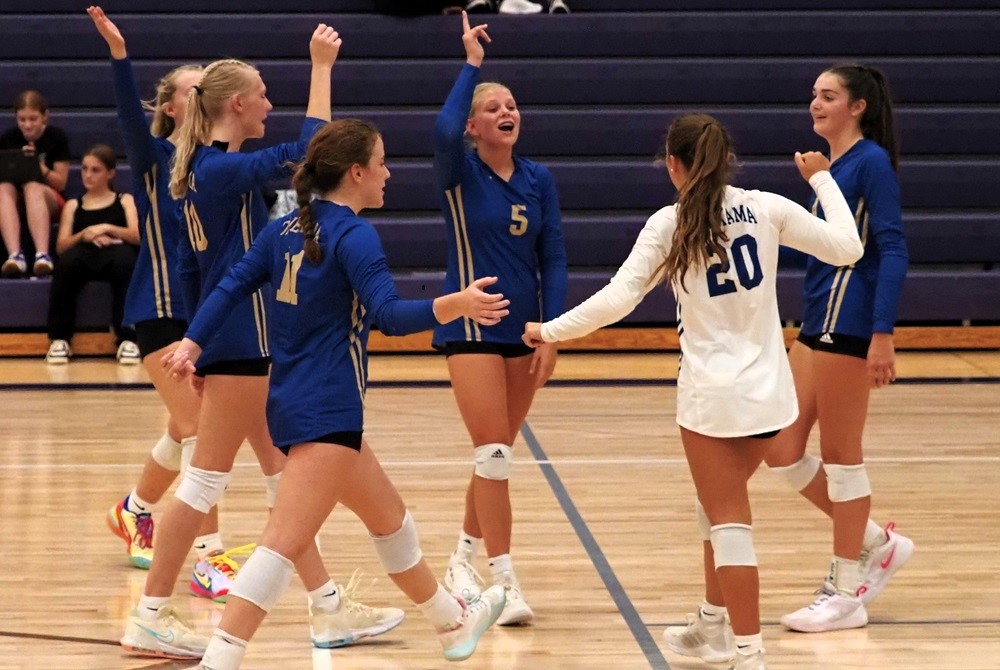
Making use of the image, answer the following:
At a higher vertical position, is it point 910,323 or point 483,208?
point 483,208

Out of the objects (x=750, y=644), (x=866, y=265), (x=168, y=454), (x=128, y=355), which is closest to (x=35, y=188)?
(x=128, y=355)

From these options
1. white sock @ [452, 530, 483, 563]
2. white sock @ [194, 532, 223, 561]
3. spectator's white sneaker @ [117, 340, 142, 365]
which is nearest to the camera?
white sock @ [452, 530, 483, 563]

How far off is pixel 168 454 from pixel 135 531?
1.01 feet

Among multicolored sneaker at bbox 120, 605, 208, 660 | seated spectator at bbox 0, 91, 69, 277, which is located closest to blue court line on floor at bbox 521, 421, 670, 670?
multicolored sneaker at bbox 120, 605, 208, 660

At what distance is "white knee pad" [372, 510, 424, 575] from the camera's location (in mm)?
3484

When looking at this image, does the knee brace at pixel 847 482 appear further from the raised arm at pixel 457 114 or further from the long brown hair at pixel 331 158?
the long brown hair at pixel 331 158

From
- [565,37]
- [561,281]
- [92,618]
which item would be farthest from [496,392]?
[565,37]

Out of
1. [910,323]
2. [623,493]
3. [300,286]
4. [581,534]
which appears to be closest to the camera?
[300,286]

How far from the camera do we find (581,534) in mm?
4988

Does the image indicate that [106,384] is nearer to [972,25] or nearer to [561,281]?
[561,281]

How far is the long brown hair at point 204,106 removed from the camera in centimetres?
382

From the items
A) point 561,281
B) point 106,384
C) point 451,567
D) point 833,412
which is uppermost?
point 561,281

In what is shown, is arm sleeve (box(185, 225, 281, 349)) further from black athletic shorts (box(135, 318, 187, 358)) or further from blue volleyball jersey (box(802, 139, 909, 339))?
blue volleyball jersey (box(802, 139, 909, 339))

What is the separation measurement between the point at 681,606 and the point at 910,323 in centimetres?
545
